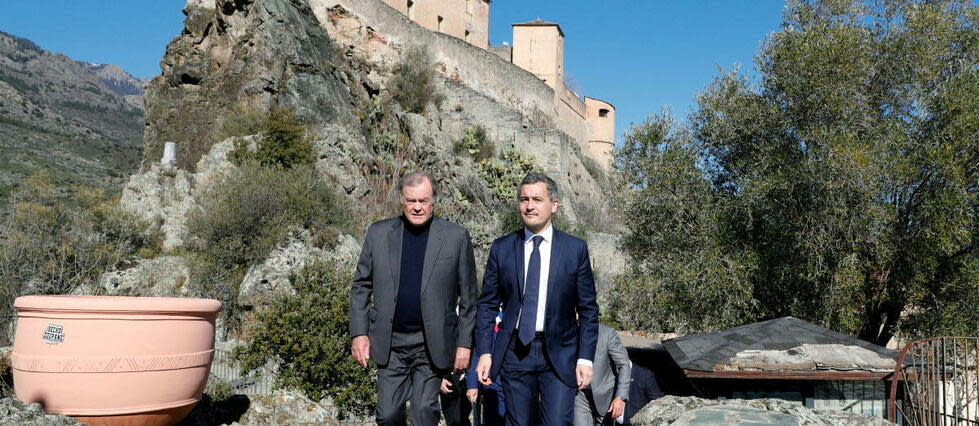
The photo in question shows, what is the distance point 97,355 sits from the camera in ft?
17.4

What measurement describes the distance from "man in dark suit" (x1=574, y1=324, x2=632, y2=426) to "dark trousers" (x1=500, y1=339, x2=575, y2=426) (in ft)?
4.11

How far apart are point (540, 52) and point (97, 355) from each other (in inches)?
1840

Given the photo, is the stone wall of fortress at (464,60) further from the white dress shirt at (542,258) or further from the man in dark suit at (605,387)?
the white dress shirt at (542,258)

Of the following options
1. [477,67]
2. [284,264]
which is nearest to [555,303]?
[284,264]

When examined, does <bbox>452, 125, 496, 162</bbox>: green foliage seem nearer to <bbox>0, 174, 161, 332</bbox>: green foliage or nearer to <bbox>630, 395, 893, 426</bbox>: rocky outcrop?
<bbox>0, 174, 161, 332</bbox>: green foliage

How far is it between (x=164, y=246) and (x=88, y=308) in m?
17.9

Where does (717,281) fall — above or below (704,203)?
below

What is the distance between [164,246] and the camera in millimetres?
22031

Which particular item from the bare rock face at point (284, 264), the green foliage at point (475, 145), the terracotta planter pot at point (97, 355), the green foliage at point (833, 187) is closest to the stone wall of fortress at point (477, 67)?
the green foliage at point (475, 145)

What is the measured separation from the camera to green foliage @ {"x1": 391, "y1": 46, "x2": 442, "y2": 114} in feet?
112

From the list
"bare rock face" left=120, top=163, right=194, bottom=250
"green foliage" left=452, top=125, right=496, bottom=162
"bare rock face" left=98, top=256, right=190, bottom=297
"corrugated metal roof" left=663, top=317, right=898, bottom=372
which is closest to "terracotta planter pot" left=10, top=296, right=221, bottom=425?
"corrugated metal roof" left=663, top=317, right=898, bottom=372

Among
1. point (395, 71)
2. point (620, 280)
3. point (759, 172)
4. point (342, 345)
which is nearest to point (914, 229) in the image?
point (759, 172)

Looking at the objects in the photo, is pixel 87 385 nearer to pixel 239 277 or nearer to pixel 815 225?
pixel 815 225

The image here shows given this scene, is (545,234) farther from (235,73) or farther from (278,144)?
(235,73)
